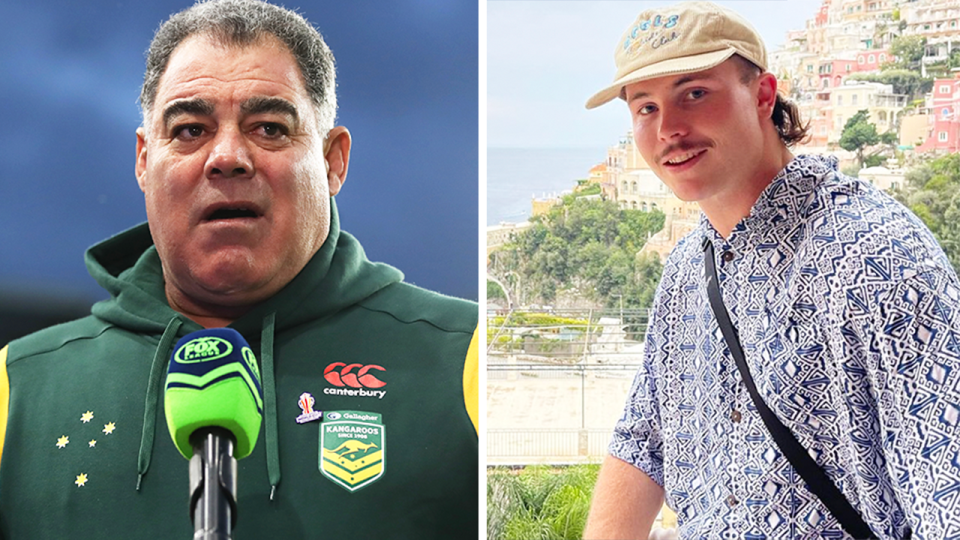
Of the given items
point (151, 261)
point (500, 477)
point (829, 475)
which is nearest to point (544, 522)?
point (500, 477)

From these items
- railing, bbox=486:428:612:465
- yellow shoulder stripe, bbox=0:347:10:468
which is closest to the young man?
railing, bbox=486:428:612:465

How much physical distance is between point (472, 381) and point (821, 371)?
1109 millimetres

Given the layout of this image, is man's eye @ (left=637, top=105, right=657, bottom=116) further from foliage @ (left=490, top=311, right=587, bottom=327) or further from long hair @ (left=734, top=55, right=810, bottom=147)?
foliage @ (left=490, top=311, right=587, bottom=327)

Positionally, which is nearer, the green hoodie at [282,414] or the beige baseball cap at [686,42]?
the beige baseball cap at [686,42]

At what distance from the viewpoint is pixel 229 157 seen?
7.64 feet

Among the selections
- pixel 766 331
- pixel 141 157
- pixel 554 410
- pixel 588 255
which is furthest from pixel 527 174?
pixel 766 331

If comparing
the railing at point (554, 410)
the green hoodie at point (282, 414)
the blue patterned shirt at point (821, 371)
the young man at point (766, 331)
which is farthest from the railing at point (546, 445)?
the blue patterned shirt at point (821, 371)

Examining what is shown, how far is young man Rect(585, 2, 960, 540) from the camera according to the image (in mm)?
1486

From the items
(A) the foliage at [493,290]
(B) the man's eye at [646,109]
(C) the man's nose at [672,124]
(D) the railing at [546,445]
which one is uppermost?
(B) the man's eye at [646,109]

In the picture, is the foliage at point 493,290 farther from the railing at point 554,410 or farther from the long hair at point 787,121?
the long hair at point 787,121

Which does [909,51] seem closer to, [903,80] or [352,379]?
[903,80]

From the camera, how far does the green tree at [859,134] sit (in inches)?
138

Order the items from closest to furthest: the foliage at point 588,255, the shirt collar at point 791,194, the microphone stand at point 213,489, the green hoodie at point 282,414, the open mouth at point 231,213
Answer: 1. the microphone stand at point 213,489
2. the shirt collar at point 791,194
3. the green hoodie at point 282,414
4. the open mouth at point 231,213
5. the foliage at point 588,255

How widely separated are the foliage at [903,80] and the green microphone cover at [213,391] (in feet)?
9.11
